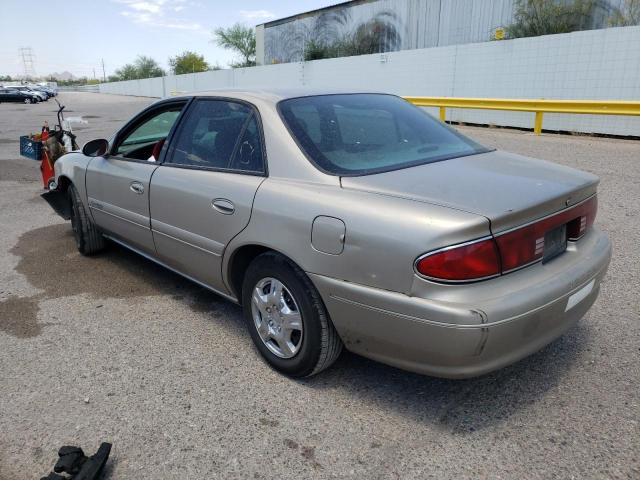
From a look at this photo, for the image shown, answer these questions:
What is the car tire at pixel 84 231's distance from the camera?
4.93m

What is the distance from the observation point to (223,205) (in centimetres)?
310

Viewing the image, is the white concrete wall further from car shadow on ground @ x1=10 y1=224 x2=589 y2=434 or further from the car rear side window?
car shadow on ground @ x1=10 y1=224 x2=589 y2=434

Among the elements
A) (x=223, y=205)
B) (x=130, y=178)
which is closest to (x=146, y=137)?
(x=130, y=178)

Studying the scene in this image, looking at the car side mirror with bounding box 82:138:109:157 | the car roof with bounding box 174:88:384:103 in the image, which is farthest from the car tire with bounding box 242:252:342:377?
the car side mirror with bounding box 82:138:109:157

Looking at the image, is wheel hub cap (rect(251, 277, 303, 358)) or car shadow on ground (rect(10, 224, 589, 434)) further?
wheel hub cap (rect(251, 277, 303, 358))

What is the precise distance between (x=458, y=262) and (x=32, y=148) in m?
6.61

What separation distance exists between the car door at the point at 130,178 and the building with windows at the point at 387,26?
51.0ft

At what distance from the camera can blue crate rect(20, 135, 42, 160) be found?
6902 mm

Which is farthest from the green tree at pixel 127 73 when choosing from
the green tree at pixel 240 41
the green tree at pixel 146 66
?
the green tree at pixel 240 41

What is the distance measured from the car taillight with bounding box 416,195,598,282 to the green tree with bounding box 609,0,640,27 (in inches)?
660

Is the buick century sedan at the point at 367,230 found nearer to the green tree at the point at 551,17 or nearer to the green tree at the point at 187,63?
the green tree at the point at 551,17

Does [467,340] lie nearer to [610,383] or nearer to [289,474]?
[289,474]

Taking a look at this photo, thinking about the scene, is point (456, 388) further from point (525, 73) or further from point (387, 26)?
point (387, 26)

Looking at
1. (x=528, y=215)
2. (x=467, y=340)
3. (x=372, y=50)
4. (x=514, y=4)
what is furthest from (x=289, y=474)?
(x=372, y=50)
